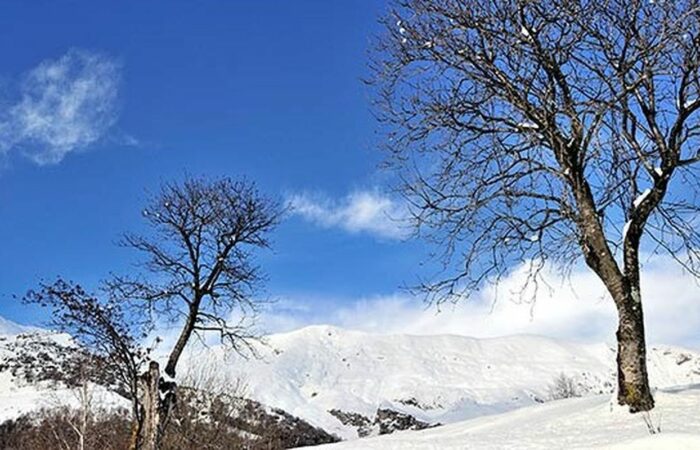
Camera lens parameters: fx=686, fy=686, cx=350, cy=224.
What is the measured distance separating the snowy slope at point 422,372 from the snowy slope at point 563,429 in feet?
182

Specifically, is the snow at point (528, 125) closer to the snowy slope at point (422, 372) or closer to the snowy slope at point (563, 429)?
the snowy slope at point (563, 429)

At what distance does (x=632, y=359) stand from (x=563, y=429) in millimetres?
1427

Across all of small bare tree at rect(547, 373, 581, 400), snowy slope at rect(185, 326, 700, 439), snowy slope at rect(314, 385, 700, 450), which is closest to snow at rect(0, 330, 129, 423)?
snowy slope at rect(314, 385, 700, 450)

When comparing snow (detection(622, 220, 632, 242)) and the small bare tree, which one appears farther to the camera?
the small bare tree

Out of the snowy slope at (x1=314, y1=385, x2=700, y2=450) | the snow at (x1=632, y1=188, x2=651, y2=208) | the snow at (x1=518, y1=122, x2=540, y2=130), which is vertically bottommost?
the snowy slope at (x1=314, y1=385, x2=700, y2=450)

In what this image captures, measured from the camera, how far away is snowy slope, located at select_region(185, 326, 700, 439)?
2899 inches

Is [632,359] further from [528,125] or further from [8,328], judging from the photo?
[8,328]

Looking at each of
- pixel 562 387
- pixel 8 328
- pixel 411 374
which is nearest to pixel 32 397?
pixel 8 328

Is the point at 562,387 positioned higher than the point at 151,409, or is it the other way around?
the point at 562,387

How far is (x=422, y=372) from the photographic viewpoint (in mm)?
89812

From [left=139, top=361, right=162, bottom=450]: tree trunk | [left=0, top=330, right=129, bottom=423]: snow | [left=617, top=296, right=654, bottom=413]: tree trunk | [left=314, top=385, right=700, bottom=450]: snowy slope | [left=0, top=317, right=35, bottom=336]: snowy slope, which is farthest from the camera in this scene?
[left=0, top=317, right=35, bottom=336]: snowy slope

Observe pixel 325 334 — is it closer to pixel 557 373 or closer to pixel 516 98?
pixel 557 373

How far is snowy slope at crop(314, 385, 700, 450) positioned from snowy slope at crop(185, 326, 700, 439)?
55543 millimetres

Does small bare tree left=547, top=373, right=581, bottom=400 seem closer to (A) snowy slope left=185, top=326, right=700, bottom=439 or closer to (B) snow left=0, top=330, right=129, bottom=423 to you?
(A) snowy slope left=185, top=326, right=700, bottom=439
